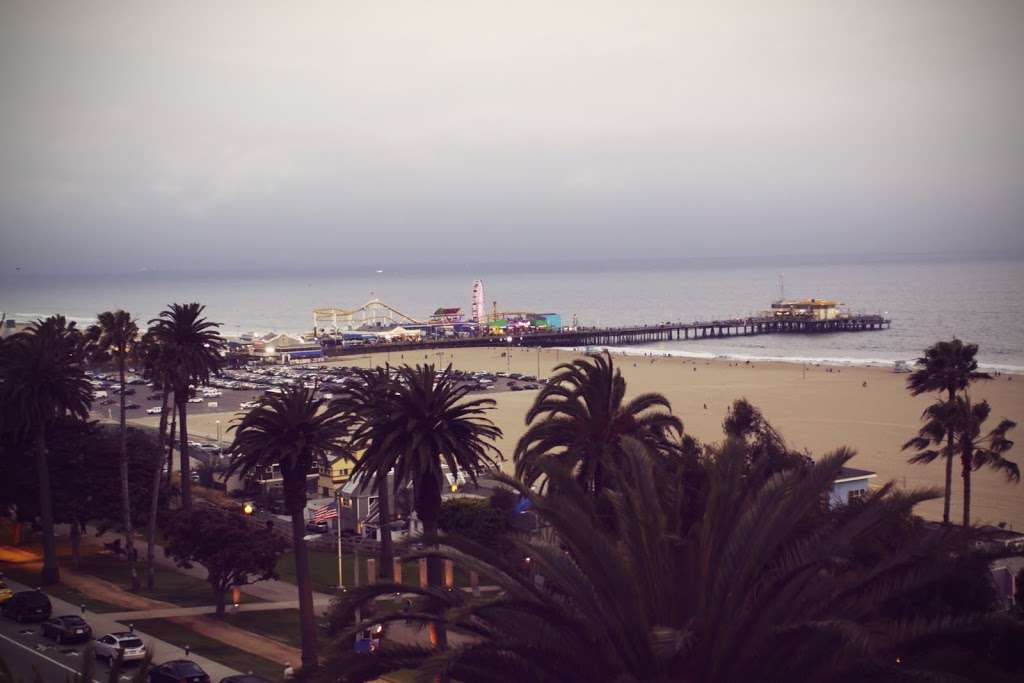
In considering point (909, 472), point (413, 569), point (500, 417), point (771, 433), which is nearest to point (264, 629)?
point (413, 569)

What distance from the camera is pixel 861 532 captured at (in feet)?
34.4

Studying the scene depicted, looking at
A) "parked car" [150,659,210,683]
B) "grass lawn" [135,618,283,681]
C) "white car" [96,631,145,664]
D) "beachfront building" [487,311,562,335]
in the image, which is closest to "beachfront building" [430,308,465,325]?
"beachfront building" [487,311,562,335]

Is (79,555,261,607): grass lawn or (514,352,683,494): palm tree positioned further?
(79,555,261,607): grass lawn

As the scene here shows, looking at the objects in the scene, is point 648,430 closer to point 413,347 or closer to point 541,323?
point 413,347

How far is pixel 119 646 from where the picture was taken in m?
22.4

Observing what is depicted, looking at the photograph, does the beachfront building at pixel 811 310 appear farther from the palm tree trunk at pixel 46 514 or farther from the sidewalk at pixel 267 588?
the palm tree trunk at pixel 46 514

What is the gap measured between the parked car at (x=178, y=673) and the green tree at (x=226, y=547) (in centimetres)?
680

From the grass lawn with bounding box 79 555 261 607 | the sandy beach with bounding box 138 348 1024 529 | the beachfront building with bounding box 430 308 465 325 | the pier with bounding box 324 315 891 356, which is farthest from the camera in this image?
the beachfront building with bounding box 430 308 465 325

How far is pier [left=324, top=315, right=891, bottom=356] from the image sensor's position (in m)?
150

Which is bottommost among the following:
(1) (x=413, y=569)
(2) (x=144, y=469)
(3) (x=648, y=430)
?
(1) (x=413, y=569)

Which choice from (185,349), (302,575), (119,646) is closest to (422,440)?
(302,575)

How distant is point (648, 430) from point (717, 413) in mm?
54740

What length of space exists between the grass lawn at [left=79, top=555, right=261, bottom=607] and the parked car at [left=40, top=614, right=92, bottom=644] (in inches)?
222

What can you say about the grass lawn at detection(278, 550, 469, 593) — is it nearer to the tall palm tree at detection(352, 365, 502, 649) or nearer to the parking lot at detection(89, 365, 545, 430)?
the tall palm tree at detection(352, 365, 502, 649)
